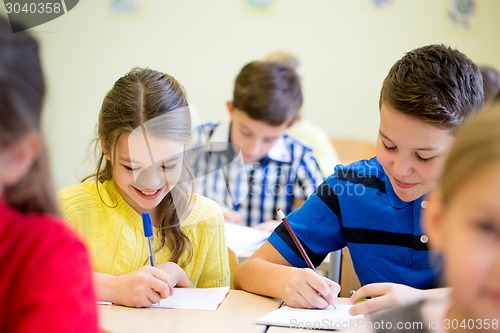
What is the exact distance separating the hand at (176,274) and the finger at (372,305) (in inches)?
17.0

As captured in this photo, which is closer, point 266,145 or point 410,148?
point 410,148

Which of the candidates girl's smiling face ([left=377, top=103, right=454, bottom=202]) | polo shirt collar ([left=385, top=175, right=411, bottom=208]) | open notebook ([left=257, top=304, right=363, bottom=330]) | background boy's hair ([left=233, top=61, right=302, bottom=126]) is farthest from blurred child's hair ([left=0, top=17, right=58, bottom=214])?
background boy's hair ([left=233, top=61, right=302, bottom=126])

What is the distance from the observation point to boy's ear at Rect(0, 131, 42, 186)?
77cm

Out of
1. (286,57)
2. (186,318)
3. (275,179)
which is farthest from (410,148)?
(286,57)

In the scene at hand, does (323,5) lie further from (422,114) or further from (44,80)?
(44,80)

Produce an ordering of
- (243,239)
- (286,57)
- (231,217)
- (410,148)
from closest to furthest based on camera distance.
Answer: (410,148)
(243,239)
(231,217)
(286,57)

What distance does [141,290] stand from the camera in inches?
51.8

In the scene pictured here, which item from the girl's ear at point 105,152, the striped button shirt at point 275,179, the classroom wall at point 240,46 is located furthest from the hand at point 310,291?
the classroom wall at point 240,46

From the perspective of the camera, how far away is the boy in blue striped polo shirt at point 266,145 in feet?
8.54

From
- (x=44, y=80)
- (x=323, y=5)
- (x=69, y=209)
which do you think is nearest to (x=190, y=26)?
(x=323, y=5)

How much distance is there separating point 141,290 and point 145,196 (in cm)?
28

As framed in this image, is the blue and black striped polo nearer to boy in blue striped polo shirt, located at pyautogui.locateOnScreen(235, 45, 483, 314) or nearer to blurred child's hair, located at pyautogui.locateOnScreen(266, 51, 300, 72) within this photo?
boy in blue striped polo shirt, located at pyautogui.locateOnScreen(235, 45, 483, 314)

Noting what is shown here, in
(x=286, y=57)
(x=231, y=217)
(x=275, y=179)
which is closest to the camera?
(x=231, y=217)

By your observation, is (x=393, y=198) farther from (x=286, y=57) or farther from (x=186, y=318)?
(x=286, y=57)
